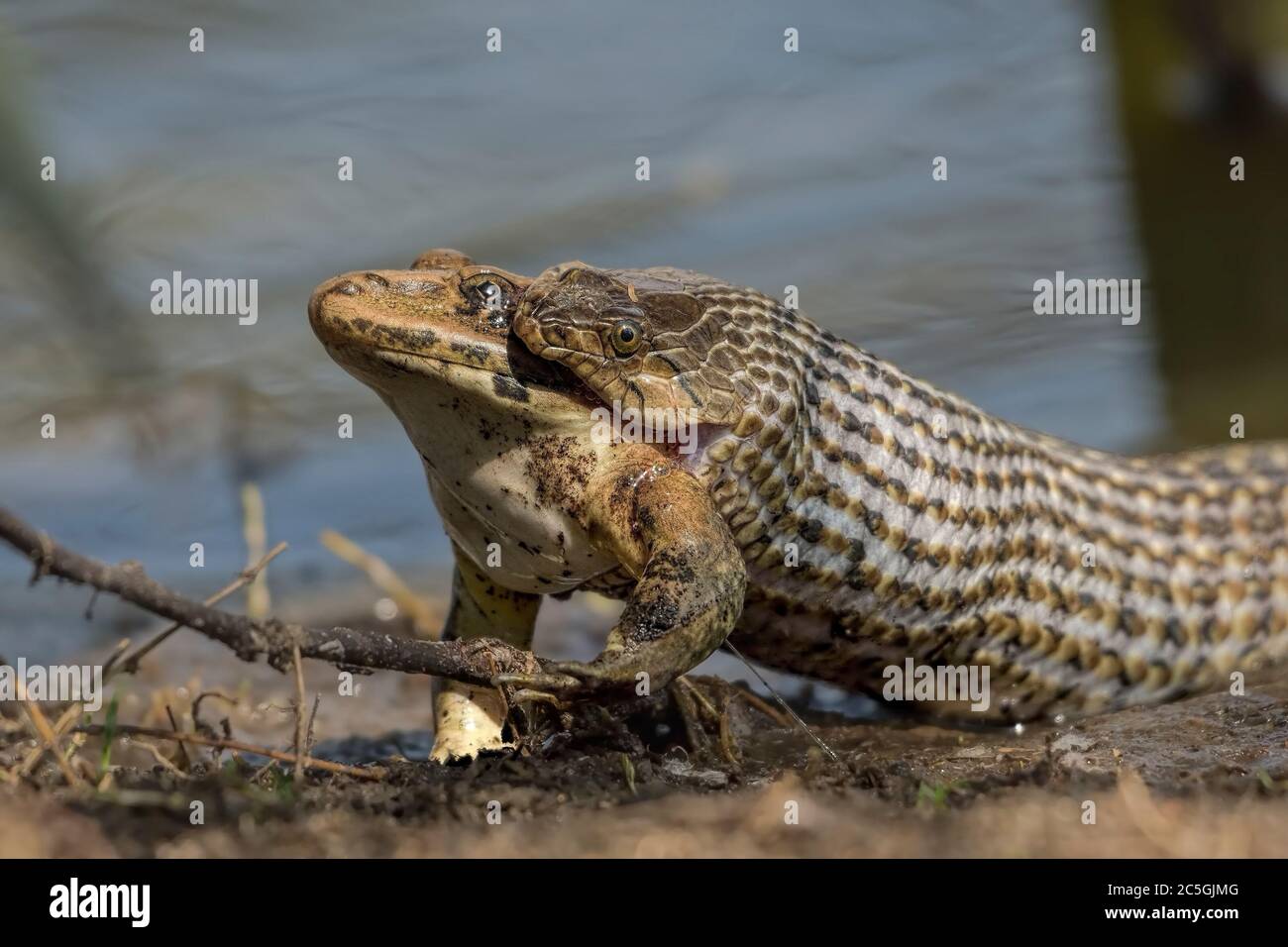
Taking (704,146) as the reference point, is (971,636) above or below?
below

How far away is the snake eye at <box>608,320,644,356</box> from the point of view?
390cm

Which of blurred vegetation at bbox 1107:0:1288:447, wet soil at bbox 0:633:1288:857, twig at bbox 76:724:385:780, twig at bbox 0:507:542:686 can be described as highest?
blurred vegetation at bbox 1107:0:1288:447

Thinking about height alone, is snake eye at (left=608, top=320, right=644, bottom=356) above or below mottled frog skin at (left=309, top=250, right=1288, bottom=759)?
above

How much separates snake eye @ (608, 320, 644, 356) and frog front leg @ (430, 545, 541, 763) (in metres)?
0.95

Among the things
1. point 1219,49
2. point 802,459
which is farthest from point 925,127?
point 802,459

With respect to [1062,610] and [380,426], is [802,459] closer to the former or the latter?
[1062,610]

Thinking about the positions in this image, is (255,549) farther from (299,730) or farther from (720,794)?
(720,794)

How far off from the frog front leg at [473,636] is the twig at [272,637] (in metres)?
0.73

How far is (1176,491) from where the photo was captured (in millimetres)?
5535

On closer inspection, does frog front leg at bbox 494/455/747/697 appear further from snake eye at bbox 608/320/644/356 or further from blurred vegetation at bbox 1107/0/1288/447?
blurred vegetation at bbox 1107/0/1288/447

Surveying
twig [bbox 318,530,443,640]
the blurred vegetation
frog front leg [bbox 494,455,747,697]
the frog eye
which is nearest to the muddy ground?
frog front leg [bbox 494,455,747,697]

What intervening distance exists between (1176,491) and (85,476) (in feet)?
18.0

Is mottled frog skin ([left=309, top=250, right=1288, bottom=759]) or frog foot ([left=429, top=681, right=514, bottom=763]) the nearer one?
mottled frog skin ([left=309, top=250, right=1288, bottom=759])
